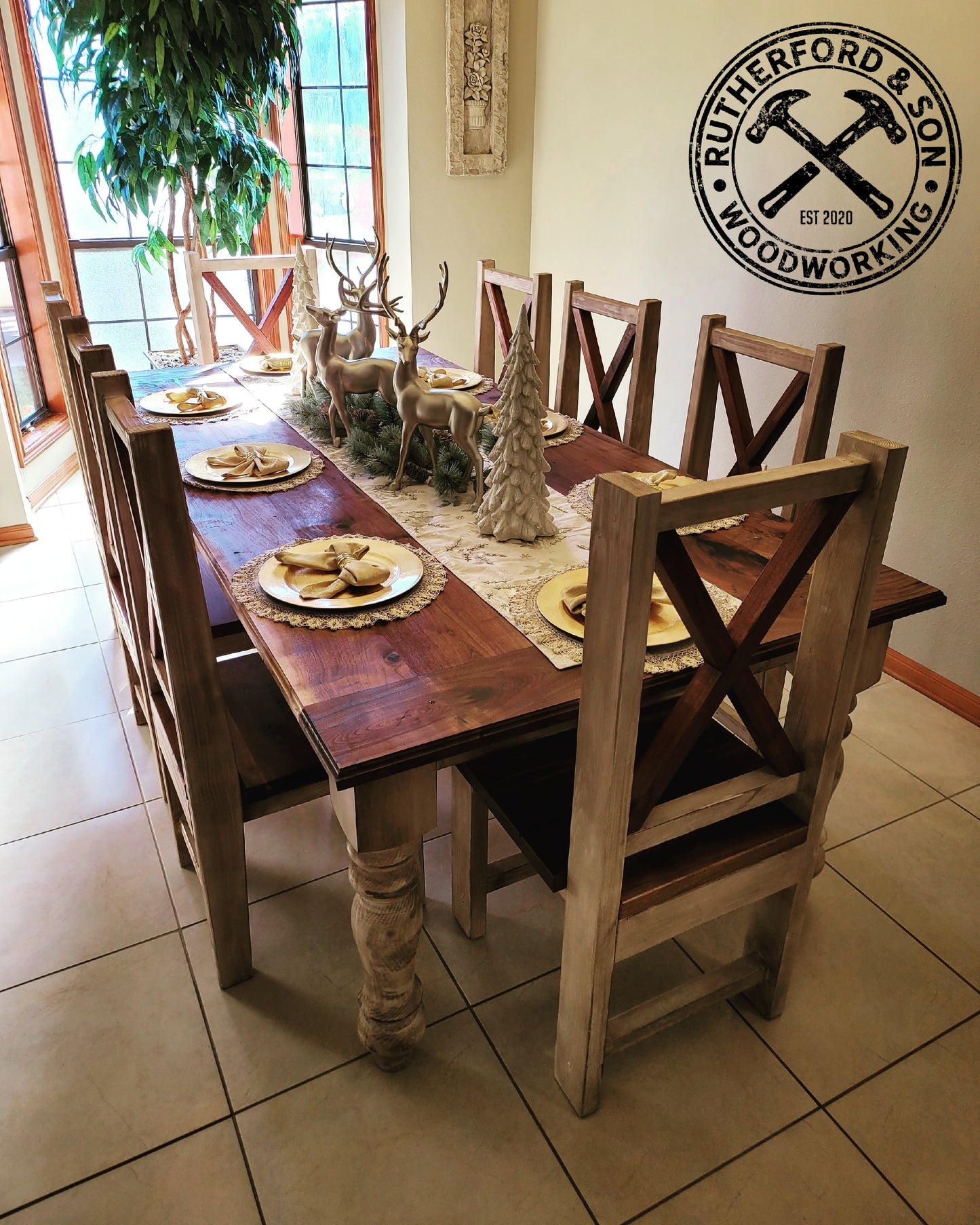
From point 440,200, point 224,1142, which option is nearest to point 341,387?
point 224,1142

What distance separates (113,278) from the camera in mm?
4207

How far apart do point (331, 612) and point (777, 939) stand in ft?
2.89

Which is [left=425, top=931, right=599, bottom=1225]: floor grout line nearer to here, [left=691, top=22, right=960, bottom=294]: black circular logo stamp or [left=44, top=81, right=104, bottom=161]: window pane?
[left=691, top=22, right=960, bottom=294]: black circular logo stamp

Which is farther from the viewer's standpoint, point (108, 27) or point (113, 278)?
point (113, 278)

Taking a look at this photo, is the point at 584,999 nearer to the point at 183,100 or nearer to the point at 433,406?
the point at 433,406

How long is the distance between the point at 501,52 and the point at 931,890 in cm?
327

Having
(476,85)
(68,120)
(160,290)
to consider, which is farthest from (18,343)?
(476,85)

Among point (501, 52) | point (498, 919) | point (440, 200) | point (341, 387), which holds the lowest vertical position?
point (498, 919)

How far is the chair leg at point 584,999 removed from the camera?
1.15 metres

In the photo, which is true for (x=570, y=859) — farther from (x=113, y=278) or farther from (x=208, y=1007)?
(x=113, y=278)

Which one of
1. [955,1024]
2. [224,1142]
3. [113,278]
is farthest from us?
[113,278]

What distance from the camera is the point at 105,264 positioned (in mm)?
4156

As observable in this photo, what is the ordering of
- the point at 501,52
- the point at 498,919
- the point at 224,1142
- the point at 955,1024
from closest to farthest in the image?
the point at 224,1142, the point at 955,1024, the point at 498,919, the point at 501,52

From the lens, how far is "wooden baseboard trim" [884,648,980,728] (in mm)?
2264
